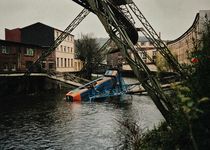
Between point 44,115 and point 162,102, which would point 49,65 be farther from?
point 162,102

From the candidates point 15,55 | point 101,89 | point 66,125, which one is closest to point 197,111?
point 66,125

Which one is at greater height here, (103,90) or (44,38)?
(44,38)

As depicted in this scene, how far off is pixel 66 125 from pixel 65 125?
0.19 feet

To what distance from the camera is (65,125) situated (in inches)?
671

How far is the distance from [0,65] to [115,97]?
694 inches

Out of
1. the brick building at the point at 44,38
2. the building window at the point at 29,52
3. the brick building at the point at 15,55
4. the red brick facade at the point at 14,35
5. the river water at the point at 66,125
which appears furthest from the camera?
the red brick facade at the point at 14,35

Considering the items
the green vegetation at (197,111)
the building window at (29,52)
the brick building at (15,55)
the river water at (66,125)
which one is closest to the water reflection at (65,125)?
the river water at (66,125)

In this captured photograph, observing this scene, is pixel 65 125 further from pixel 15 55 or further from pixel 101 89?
pixel 15 55

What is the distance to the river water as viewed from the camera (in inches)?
504

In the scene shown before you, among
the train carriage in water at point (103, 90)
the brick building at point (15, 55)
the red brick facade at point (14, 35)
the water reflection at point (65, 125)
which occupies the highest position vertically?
the red brick facade at point (14, 35)

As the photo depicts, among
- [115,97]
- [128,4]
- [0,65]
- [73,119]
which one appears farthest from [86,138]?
[0,65]

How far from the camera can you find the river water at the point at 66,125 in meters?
12.8

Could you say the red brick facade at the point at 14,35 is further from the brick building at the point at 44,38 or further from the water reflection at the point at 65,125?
the water reflection at the point at 65,125

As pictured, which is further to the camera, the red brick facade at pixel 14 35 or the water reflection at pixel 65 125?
the red brick facade at pixel 14 35
